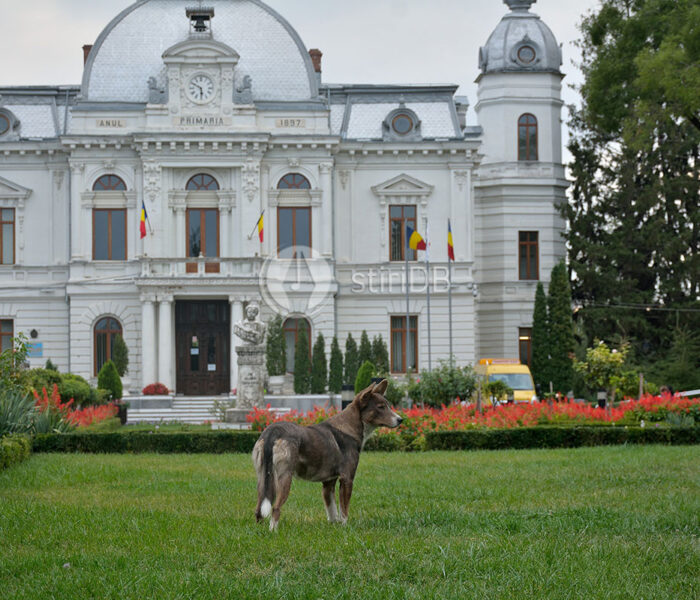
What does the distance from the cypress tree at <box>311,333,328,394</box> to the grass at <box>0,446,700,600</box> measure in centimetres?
2631

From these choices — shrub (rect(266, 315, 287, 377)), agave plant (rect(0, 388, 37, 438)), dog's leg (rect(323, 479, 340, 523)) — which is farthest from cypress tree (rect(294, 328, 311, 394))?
dog's leg (rect(323, 479, 340, 523))

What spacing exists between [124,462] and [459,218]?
28.6 meters

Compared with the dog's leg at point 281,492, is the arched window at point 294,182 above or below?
above

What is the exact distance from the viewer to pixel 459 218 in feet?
153

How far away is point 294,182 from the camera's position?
45406 millimetres

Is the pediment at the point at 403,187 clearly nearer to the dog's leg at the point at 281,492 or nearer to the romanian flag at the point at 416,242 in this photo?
the romanian flag at the point at 416,242

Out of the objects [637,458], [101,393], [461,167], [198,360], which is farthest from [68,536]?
[461,167]

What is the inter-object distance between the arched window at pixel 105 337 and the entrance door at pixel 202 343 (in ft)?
8.18

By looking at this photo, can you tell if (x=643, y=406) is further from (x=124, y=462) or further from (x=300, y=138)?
(x=300, y=138)

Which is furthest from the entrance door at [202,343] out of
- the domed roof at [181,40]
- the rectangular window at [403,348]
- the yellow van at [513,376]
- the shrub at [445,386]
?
the shrub at [445,386]

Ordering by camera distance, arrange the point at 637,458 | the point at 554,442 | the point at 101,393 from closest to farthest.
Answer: the point at 637,458
the point at 554,442
the point at 101,393

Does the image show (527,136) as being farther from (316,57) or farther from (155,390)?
(155,390)

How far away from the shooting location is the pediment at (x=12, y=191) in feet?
150

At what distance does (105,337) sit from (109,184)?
20.3 ft
